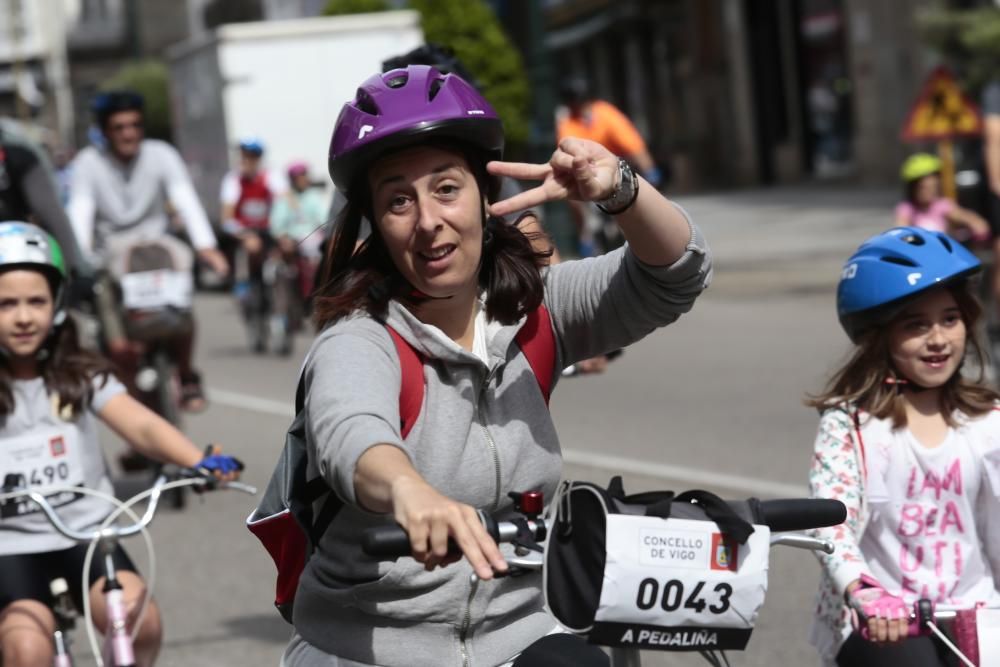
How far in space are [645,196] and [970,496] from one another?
1363 mm

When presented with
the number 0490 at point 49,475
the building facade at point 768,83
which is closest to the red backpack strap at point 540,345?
the number 0490 at point 49,475

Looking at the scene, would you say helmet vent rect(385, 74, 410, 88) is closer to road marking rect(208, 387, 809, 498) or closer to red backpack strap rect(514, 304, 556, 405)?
red backpack strap rect(514, 304, 556, 405)

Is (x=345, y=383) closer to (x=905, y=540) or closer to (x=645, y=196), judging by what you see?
(x=645, y=196)

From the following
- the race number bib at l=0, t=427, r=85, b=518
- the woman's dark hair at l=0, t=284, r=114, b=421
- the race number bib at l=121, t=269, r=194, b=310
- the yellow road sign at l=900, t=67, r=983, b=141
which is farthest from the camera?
the yellow road sign at l=900, t=67, r=983, b=141

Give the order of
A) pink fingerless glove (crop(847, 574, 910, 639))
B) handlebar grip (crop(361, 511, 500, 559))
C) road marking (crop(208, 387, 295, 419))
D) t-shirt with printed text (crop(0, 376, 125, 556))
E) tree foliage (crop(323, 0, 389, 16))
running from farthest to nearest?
1. tree foliage (crop(323, 0, 389, 16))
2. road marking (crop(208, 387, 295, 419))
3. t-shirt with printed text (crop(0, 376, 125, 556))
4. pink fingerless glove (crop(847, 574, 910, 639))
5. handlebar grip (crop(361, 511, 500, 559))

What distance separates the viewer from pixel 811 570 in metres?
6.93

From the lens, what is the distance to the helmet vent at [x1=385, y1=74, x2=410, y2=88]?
3107 millimetres

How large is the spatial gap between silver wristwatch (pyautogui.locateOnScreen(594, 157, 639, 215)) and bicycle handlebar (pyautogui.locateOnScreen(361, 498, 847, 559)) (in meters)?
0.58

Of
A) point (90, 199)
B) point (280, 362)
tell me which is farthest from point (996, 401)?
point (280, 362)

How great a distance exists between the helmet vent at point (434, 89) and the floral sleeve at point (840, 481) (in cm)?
126

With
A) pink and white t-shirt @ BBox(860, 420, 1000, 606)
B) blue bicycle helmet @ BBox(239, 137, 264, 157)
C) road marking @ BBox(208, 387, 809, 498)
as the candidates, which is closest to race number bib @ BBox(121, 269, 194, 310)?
road marking @ BBox(208, 387, 809, 498)

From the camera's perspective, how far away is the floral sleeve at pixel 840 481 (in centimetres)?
368

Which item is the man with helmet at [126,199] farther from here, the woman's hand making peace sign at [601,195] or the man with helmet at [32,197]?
the woman's hand making peace sign at [601,195]

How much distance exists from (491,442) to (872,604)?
2.79ft
